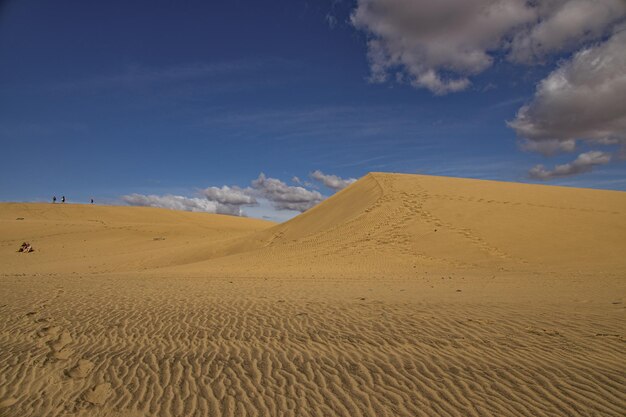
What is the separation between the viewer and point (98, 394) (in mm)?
4738

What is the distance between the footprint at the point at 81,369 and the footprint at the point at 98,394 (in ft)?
1.47

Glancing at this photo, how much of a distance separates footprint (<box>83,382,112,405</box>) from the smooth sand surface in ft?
0.08

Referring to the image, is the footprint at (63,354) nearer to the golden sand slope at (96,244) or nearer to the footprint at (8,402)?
the footprint at (8,402)

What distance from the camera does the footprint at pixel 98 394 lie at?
458cm

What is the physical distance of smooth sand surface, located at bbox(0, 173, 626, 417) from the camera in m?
4.53

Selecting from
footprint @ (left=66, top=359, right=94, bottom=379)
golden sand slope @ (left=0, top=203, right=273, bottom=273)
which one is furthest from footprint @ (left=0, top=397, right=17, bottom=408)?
golden sand slope @ (left=0, top=203, right=273, bottom=273)

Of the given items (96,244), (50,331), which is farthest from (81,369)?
(96,244)

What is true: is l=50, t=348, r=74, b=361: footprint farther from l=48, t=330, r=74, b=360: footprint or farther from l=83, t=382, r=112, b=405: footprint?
l=83, t=382, r=112, b=405: footprint

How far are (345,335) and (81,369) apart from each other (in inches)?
163

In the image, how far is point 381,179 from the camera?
28.5 m

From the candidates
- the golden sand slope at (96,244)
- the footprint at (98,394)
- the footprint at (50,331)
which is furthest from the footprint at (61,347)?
the golden sand slope at (96,244)

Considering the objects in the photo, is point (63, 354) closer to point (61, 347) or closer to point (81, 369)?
point (61, 347)

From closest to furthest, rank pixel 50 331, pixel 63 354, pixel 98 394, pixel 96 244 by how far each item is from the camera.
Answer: pixel 98 394
pixel 63 354
pixel 50 331
pixel 96 244

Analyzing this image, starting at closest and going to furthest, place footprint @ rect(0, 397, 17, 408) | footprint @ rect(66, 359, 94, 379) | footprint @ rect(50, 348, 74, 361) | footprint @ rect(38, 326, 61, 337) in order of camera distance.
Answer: footprint @ rect(0, 397, 17, 408) < footprint @ rect(66, 359, 94, 379) < footprint @ rect(50, 348, 74, 361) < footprint @ rect(38, 326, 61, 337)
